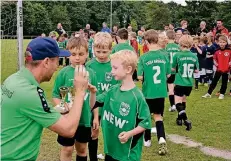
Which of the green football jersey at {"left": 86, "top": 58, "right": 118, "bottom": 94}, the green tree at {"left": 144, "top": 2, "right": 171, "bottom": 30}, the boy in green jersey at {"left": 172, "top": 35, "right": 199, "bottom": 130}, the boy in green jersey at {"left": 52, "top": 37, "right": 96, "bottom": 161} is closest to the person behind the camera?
the boy in green jersey at {"left": 52, "top": 37, "right": 96, "bottom": 161}

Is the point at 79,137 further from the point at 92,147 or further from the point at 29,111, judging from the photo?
the point at 29,111

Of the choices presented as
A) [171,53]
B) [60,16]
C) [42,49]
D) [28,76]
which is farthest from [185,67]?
[60,16]

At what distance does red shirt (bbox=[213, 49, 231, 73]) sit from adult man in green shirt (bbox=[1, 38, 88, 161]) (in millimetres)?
9545

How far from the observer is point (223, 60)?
11.9 m

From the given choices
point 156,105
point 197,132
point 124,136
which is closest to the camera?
point 124,136

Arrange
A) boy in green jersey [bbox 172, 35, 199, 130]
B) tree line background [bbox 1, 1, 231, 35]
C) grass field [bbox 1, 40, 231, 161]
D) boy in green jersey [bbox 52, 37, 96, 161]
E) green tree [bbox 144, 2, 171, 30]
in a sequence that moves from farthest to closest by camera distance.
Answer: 1. green tree [bbox 144, 2, 171, 30]
2. tree line background [bbox 1, 1, 231, 35]
3. boy in green jersey [bbox 172, 35, 199, 130]
4. grass field [bbox 1, 40, 231, 161]
5. boy in green jersey [bbox 52, 37, 96, 161]

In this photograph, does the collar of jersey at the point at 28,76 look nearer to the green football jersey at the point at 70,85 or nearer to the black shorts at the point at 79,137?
the green football jersey at the point at 70,85

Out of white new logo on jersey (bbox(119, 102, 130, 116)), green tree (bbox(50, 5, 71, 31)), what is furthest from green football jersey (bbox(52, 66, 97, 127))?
green tree (bbox(50, 5, 71, 31))

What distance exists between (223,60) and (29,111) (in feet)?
32.6

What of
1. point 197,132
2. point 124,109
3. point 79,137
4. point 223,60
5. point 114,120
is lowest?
point 197,132

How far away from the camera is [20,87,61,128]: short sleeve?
2846 millimetres

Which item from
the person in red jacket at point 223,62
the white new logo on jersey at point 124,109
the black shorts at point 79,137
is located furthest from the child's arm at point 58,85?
the person in red jacket at point 223,62

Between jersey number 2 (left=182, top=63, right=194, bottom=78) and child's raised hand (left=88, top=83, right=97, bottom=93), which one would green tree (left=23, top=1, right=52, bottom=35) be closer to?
jersey number 2 (left=182, top=63, right=194, bottom=78)

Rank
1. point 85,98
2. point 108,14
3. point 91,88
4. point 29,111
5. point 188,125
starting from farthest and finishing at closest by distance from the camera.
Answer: point 108,14
point 188,125
point 85,98
point 91,88
point 29,111
